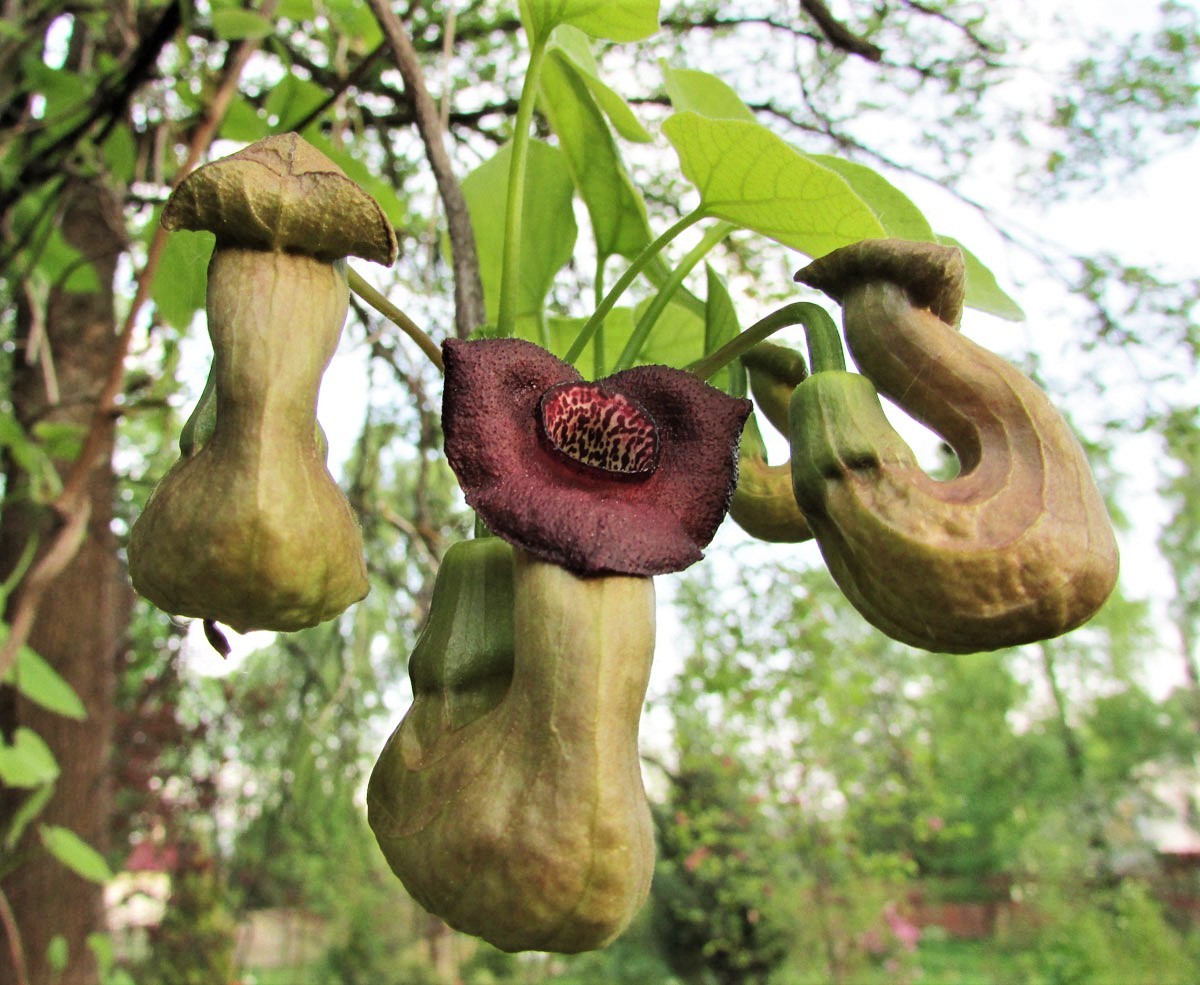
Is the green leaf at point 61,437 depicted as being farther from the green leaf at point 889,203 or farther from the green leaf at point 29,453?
the green leaf at point 889,203

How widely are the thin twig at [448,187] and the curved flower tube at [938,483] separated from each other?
0.22 metres

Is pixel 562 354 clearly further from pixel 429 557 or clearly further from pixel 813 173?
pixel 429 557

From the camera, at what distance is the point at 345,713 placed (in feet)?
6.93

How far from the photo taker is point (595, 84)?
72 centimetres

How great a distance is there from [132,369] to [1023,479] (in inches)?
96.6

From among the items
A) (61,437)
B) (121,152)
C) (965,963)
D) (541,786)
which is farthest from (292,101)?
(965,963)

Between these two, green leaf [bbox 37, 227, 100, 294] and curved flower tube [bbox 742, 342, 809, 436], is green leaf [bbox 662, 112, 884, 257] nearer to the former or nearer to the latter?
curved flower tube [bbox 742, 342, 809, 436]

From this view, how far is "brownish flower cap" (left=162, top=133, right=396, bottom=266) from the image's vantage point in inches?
17.4

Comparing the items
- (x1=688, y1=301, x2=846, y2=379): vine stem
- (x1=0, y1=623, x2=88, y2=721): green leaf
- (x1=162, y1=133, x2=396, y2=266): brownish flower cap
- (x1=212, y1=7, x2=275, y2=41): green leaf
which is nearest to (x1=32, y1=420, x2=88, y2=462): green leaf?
(x1=0, y1=623, x2=88, y2=721): green leaf

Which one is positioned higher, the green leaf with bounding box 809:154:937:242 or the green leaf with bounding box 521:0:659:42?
the green leaf with bounding box 521:0:659:42

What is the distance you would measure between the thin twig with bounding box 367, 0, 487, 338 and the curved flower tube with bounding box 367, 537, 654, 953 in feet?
0.78

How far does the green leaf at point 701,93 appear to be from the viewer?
2.65 feet

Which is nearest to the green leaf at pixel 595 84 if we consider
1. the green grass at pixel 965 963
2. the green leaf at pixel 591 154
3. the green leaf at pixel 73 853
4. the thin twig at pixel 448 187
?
the green leaf at pixel 591 154

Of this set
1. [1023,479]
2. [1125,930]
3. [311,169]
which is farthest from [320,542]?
[1125,930]
